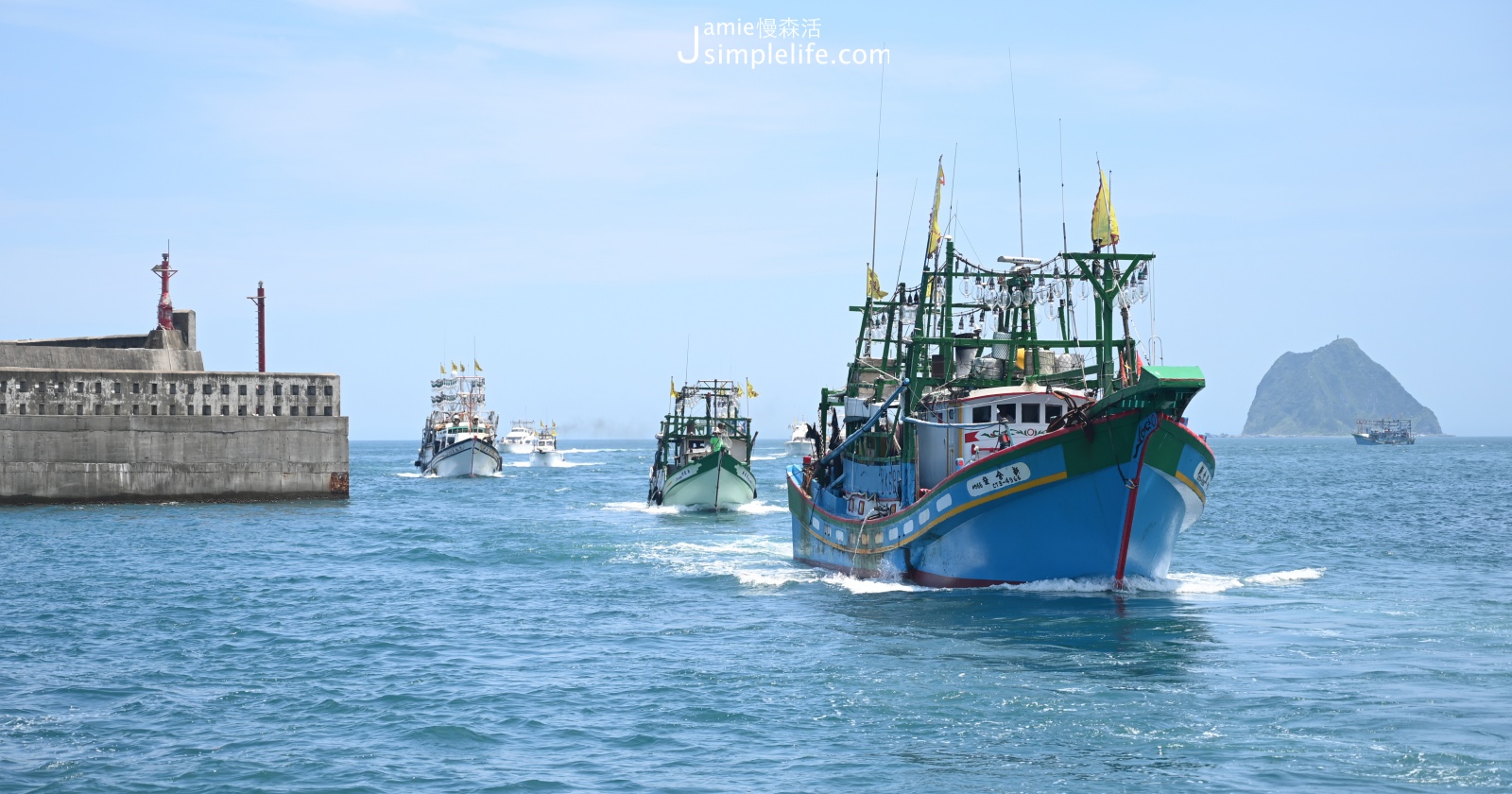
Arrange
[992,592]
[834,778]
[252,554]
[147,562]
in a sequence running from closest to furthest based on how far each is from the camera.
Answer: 1. [834,778]
2. [992,592]
3. [147,562]
4. [252,554]

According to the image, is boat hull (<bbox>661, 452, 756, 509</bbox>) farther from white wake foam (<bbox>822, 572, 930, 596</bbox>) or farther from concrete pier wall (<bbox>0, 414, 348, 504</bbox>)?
white wake foam (<bbox>822, 572, 930, 596</bbox>)

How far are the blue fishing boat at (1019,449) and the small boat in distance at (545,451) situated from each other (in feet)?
422

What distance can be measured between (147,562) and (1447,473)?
361 ft

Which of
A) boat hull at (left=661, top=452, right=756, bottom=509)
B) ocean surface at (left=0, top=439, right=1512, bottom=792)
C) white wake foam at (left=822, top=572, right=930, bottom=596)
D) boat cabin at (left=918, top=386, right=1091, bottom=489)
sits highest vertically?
boat cabin at (left=918, top=386, right=1091, bottom=489)

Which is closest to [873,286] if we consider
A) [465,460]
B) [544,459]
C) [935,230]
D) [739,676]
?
[935,230]

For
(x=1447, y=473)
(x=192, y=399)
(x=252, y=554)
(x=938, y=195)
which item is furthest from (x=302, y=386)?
(x=1447, y=473)

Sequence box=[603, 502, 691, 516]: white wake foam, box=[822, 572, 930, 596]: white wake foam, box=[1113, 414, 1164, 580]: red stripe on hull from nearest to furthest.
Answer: box=[1113, 414, 1164, 580]: red stripe on hull < box=[822, 572, 930, 596]: white wake foam < box=[603, 502, 691, 516]: white wake foam

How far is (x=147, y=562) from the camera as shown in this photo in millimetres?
41969

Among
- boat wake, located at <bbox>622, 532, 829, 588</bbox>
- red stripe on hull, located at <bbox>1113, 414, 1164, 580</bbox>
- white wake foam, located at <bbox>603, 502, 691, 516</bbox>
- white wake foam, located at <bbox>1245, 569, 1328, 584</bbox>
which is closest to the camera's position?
red stripe on hull, located at <bbox>1113, 414, 1164, 580</bbox>

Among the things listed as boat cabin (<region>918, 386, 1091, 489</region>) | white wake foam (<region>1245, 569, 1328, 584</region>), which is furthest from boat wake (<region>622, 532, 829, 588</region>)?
white wake foam (<region>1245, 569, 1328, 584</region>)

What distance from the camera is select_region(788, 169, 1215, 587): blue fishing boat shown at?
2744 cm

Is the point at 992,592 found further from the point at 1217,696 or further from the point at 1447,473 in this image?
the point at 1447,473

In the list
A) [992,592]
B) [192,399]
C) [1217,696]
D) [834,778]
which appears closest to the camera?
[834,778]

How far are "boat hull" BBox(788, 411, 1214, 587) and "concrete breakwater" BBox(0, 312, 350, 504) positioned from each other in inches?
1946
